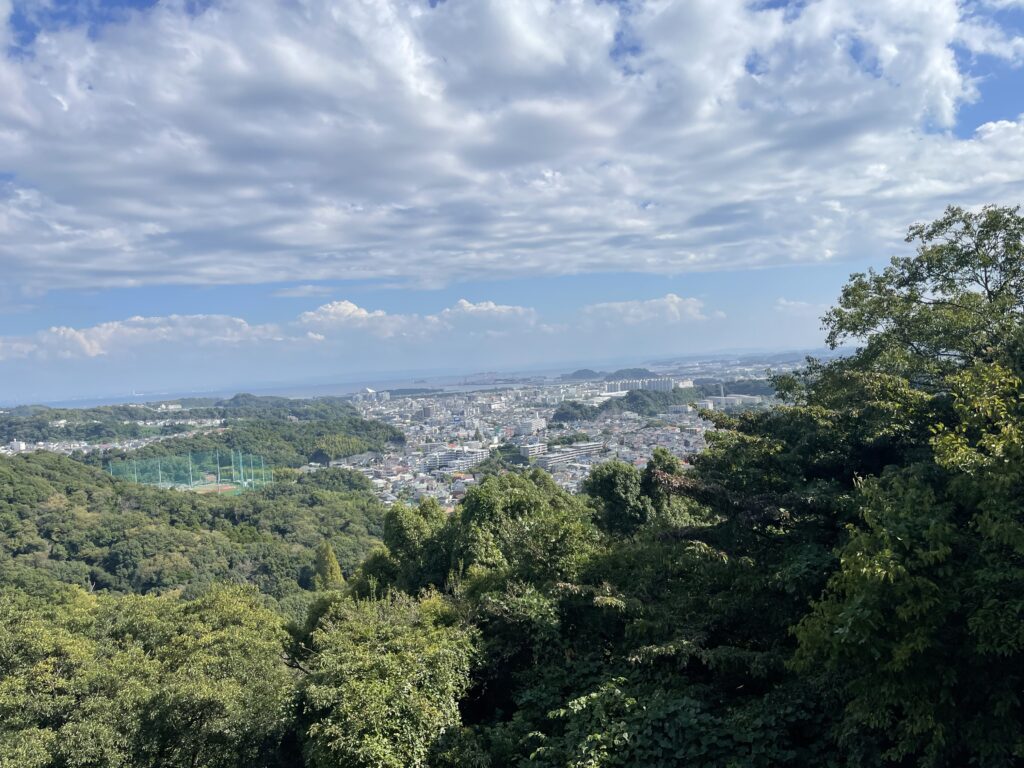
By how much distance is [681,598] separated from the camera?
695cm

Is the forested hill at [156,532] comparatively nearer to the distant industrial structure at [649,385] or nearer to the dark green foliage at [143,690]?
the dark green foliage at [143,690]

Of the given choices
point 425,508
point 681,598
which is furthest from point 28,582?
point 681,598

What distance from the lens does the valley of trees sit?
13.4ft

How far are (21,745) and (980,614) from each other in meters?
9.92

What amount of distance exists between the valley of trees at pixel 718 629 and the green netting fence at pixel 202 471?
5193 centimetres

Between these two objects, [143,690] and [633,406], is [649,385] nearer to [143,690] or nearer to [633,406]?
[633,406]

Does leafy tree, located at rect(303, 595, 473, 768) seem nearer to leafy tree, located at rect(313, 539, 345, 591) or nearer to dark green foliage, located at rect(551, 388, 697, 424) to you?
leafy tree, located at rect(313, 539, 345, 591)

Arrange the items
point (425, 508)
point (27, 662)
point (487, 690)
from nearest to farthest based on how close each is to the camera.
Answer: point (487, 690)
point (27, 662)
point (425, 508)

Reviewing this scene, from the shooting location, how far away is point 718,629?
6438mm

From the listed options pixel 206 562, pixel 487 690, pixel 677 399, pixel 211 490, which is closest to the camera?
pixel 487 690

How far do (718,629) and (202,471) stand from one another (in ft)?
237

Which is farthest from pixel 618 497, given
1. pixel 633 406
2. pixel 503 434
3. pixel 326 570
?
pixel 633 406

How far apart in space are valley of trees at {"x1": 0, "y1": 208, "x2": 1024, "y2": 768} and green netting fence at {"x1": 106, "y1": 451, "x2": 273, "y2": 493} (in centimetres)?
5193

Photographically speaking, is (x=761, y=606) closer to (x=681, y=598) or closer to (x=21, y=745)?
(x=681, y=598)
